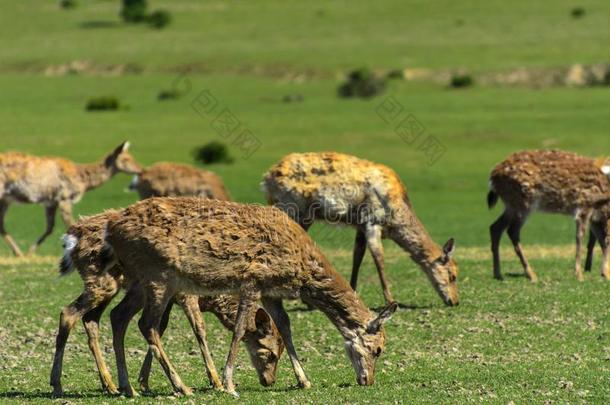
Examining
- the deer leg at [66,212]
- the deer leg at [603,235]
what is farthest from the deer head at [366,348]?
the deer leg at [66,212]

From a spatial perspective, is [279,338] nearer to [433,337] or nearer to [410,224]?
[433,337]

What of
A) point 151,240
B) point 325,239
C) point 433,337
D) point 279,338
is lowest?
point 325,239

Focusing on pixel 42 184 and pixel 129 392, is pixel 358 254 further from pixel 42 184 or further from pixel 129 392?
pixel 42 184

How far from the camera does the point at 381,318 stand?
1355 centimetres

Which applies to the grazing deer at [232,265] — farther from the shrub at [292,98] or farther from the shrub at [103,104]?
the shrub at [292,98]

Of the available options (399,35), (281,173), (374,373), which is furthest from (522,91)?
(374,373)

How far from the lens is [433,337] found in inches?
674

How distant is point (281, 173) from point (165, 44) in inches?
2608

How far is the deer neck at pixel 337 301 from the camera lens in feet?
45.2

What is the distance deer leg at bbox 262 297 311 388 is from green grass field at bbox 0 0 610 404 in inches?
10.7

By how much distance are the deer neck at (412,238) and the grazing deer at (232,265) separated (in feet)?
21.6

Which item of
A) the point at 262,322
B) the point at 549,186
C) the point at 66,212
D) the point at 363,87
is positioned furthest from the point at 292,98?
the point at 262,322

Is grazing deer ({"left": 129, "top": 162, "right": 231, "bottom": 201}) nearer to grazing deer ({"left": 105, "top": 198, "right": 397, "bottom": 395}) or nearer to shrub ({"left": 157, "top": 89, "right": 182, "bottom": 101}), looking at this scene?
grazing deer ({"left": 105, "top": 198, "right": 397, "bottom": 395})

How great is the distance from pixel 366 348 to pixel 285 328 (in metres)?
0.92
